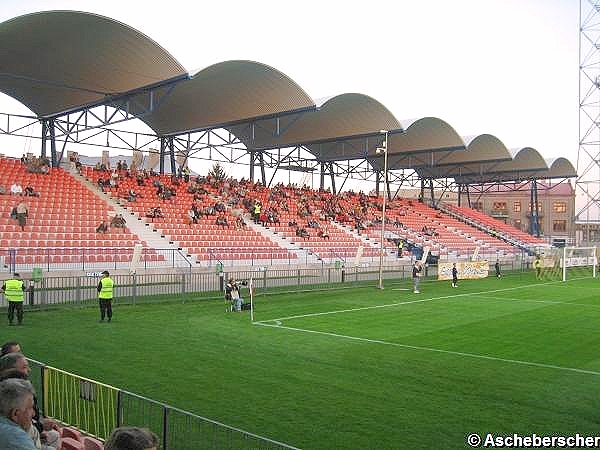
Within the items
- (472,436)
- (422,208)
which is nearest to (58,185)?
(472,436)

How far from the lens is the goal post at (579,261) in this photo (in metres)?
49.8

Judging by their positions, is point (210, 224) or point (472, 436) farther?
point (210, 224)

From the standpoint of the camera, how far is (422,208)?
67.9m

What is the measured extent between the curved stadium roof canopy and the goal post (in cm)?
1270

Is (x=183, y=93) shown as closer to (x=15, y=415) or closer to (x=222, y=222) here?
(x=222, y=222)

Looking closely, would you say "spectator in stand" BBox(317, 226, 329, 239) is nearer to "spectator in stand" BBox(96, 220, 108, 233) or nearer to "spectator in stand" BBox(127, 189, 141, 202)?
"spectator in stand" BBox(127, 189, 141, 202)

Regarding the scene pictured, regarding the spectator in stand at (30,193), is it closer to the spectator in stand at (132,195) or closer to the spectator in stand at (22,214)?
the spectator in stand at (22,214)

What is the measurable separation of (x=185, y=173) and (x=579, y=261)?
34036 mm

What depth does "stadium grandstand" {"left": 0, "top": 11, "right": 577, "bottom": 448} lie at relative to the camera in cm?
2951

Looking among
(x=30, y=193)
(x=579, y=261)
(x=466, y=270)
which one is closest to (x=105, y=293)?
(x=30, y=193)

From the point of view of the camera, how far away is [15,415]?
13.6ft

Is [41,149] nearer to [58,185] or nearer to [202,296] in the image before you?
[58,185]

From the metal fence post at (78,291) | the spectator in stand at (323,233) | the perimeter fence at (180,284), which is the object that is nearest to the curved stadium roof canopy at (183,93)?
the spectator in stand at (323,233)

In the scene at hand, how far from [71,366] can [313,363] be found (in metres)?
5.28
